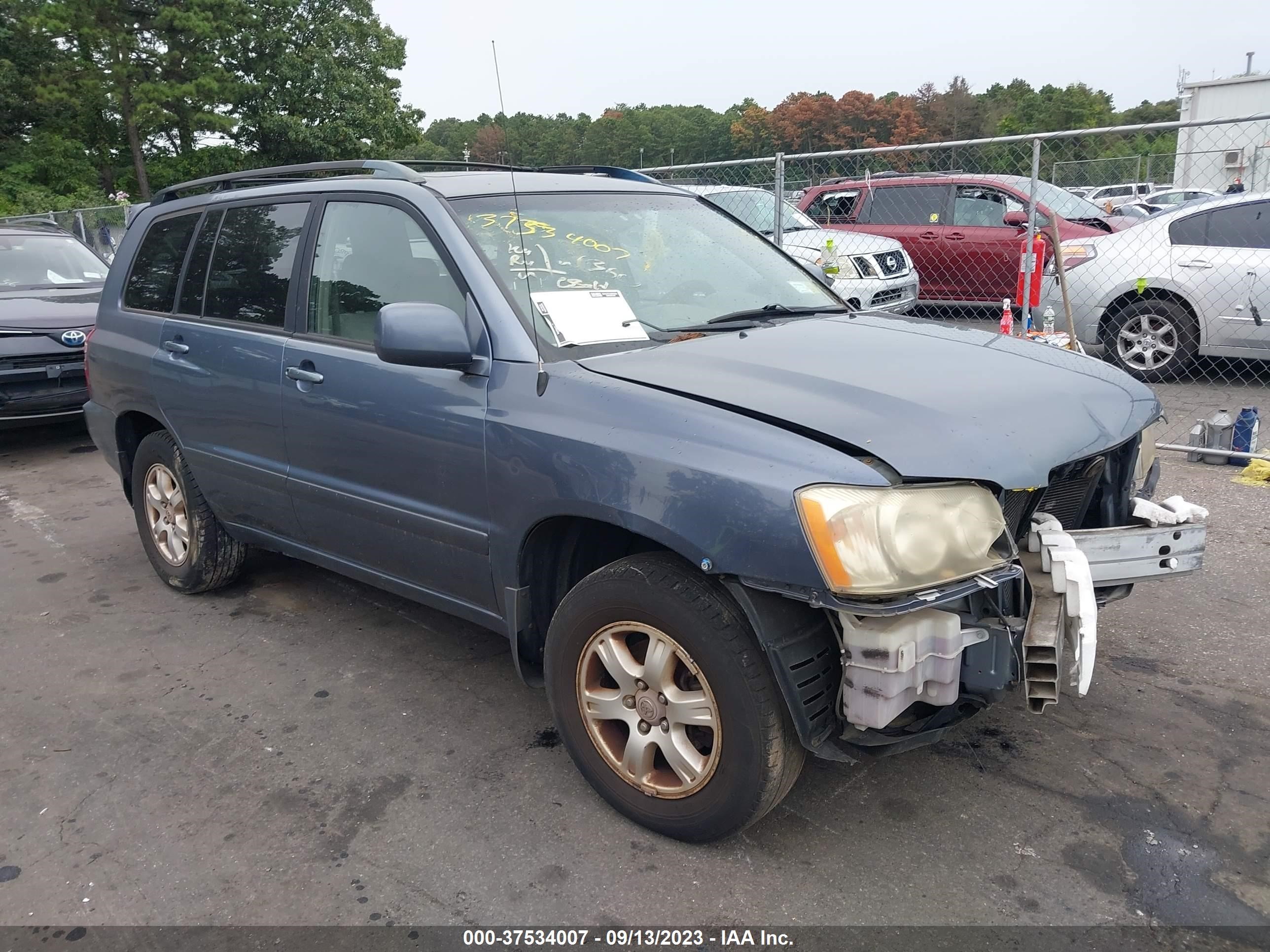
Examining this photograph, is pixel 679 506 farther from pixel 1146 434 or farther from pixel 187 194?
pixel 187 194

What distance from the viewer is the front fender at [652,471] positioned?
7.67 feet

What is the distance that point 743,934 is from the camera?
242cm

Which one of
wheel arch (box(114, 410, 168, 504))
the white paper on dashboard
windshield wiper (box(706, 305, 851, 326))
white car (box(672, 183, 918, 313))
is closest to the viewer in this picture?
the white paper on dashboard

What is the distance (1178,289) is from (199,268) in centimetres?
733

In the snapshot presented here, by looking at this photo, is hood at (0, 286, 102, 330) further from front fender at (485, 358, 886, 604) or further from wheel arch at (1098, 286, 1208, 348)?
wheel arch at (1098, 286, 1208, 348)

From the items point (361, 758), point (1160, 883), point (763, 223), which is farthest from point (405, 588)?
point (763, 223)

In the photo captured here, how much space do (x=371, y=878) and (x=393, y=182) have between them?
2.26m

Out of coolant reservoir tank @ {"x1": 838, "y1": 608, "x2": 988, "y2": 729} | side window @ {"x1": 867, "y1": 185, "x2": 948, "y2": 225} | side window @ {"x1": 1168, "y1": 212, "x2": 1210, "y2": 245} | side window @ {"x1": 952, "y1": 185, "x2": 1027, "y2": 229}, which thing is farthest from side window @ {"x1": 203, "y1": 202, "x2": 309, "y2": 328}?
side window @ {"x1": 867, "y1": 185, "x2": 948, "y2": 225}

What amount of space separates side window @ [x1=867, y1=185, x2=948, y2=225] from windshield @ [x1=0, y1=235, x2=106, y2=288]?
883cm

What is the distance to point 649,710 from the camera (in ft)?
8.88

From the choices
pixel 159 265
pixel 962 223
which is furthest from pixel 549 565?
pixel 962 223

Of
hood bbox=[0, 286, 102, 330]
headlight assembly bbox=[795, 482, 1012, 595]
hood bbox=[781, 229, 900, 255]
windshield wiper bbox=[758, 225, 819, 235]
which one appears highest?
windshield wiper bbox=[758, 225, 819, 235]

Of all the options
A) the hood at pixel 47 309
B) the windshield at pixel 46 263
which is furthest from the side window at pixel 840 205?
the hood at pixel 47 309

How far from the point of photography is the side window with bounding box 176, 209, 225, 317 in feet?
14.1
